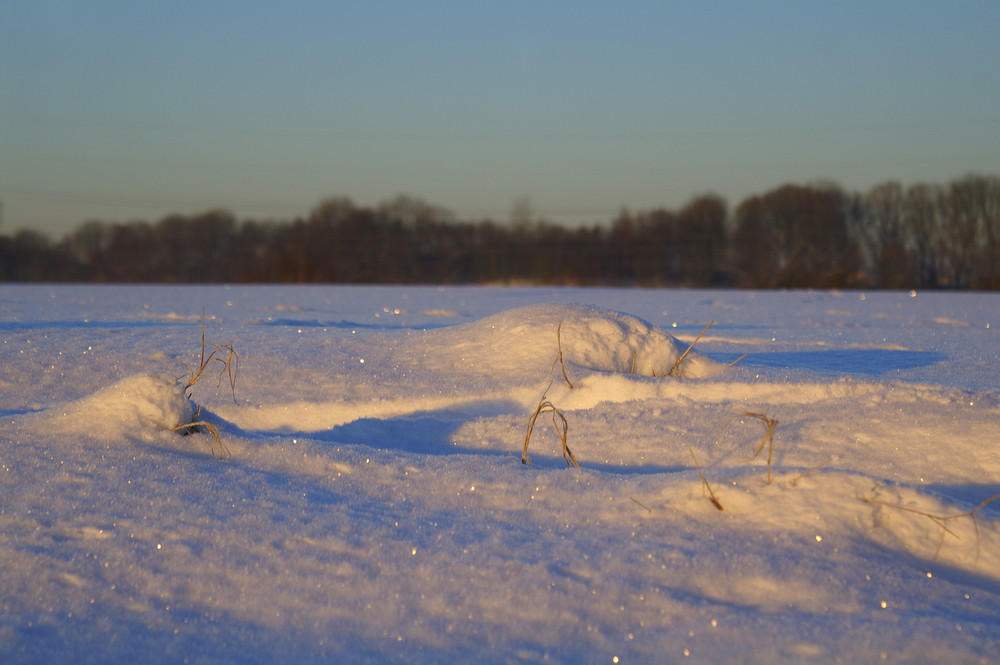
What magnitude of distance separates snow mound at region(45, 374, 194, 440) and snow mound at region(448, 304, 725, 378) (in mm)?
2065

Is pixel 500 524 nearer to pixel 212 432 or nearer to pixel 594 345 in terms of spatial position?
pixel 212 432

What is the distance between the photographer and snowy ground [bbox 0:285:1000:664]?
146 cm

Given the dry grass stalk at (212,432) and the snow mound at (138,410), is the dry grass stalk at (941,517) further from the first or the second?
the snow mound at (138,410)

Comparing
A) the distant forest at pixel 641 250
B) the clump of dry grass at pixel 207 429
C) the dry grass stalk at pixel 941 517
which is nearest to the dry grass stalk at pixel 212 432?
the clump of dry grass at pixel 207 429

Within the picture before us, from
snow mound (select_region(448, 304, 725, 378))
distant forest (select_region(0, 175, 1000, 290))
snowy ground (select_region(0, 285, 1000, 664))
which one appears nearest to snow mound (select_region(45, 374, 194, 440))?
snowy ground (select_region(0, 285, 1000, 664))

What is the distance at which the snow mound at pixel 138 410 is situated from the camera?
8.41 feet

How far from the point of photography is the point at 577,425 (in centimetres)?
316

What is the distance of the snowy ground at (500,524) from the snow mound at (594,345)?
346 mm

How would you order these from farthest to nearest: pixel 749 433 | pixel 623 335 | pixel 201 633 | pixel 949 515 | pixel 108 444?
1. pixel 623 335
2. pixel 749 433
3. pixel 108 444
4. pixel 949 515
5. pixel 201 633

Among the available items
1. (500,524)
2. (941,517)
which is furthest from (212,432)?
(941,517)

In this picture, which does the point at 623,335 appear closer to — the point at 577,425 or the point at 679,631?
the point at 577,425

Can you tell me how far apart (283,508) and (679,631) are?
3.66 feet

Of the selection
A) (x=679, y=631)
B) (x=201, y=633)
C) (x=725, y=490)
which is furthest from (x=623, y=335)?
(x=201, y=633)

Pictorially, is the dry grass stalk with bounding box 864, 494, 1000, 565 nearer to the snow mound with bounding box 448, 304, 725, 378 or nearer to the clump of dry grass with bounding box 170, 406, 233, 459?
the clump of dry grass with bounding box 170, 406, 233, 459
